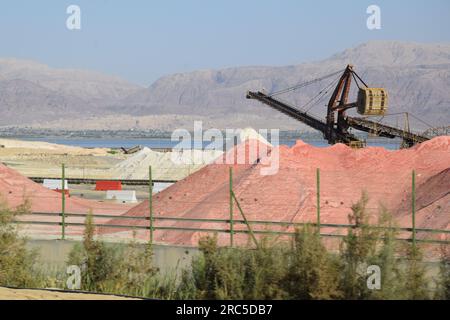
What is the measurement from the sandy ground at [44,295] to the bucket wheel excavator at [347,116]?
2424cm

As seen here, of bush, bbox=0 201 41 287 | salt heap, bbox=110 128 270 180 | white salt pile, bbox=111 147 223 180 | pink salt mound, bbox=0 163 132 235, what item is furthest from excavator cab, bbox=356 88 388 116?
bush, bbox=0 201 41 287

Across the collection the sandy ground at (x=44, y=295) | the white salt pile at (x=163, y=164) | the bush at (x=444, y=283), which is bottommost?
the sandy ground at (x=44, y=295)

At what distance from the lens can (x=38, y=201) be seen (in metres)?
27.1

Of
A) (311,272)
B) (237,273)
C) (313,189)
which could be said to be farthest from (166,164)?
(311,272)

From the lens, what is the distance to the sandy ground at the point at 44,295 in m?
14.6

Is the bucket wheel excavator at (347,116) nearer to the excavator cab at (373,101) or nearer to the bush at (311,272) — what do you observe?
the excavator cab at (373,101)

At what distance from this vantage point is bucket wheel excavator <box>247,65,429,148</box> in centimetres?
4194

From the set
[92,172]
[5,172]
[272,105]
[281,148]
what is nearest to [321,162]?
[281,148]

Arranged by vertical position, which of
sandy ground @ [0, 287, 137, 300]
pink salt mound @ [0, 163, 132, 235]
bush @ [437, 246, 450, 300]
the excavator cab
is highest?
the excavator cab

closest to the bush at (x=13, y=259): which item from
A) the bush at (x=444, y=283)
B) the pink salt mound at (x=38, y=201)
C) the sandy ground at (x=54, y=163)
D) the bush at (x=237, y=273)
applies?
the bush at (x=237, y=273)

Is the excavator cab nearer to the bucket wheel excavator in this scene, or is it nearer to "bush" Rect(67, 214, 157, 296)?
the bucket wheel excavator

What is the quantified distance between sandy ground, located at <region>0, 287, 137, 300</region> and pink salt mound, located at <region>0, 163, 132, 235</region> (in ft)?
25.2
